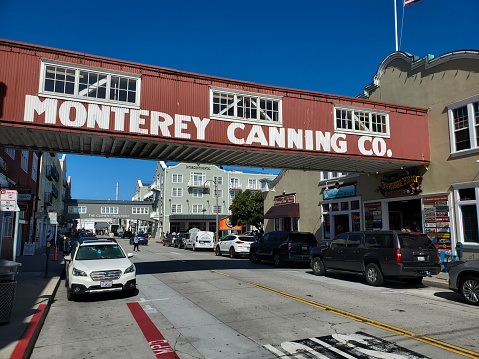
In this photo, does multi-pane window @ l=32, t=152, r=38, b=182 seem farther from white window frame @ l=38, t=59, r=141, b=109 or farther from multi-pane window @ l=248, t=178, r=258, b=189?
multi-pane window @ l=248, t=178, r=258, b=189

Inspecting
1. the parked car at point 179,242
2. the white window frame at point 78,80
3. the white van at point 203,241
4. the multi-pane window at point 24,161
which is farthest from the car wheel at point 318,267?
the parked car at point 179,242

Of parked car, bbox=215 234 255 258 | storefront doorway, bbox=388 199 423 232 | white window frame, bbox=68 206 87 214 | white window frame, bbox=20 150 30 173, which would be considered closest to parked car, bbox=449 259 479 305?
storefront doorway, bbox=388 199 423 232

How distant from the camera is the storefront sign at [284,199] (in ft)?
90.8

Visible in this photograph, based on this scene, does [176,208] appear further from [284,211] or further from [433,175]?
[433,175]

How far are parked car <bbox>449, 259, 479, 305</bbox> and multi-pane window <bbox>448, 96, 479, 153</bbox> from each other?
768 cm

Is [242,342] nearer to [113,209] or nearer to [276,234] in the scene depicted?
[276,234]

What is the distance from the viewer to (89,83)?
43.2ft

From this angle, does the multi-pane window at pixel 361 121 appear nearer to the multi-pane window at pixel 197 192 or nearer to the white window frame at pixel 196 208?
the multi-pane window at pixel 197 192

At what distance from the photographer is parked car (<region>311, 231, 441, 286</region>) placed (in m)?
11.8

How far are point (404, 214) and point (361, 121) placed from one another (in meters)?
6.59

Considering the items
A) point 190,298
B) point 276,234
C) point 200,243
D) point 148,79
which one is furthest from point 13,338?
point 200,243

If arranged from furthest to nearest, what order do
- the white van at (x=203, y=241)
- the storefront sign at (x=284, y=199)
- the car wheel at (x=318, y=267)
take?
the white van at (x=203, y=241) → the storefront sign at (x=284, y=199) → the car wheel at (x=318, y=267)

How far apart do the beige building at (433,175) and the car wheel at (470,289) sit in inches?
248

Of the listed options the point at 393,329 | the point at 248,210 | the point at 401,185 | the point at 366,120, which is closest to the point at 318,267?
the point at 401,185
